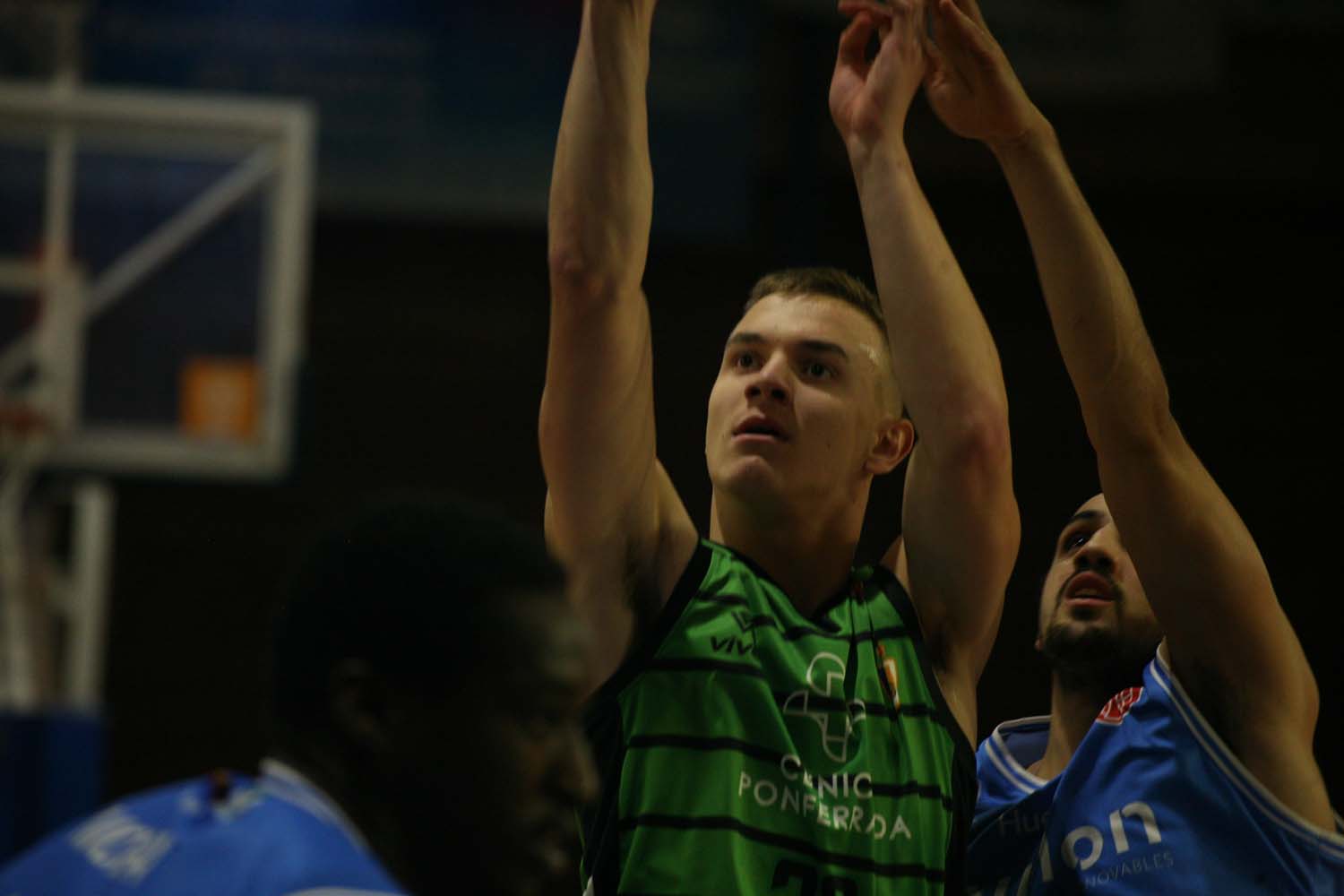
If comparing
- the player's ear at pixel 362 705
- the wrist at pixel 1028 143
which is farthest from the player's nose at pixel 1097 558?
the player's ear at pixel 362 705

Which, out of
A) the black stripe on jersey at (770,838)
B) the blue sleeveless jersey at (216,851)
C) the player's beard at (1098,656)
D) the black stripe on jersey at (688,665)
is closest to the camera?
the blue sleeveless jersey at (216,851)

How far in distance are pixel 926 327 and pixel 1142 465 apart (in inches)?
17.2

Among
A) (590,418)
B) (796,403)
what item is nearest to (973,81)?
(796,403)

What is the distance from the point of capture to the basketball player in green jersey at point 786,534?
2.44 meters

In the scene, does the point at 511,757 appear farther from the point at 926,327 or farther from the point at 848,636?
the point at 926,327

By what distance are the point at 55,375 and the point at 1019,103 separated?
6.27 metres

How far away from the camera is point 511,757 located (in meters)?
1.65

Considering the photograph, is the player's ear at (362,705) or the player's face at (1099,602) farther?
the player's face at (1099,602)

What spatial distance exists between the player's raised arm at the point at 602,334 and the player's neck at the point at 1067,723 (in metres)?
1.02

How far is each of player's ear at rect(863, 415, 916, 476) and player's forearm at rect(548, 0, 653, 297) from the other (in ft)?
1.93

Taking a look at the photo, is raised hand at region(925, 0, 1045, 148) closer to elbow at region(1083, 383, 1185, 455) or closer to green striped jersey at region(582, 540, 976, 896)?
elbow at region(1083, 383, 1185, 455)

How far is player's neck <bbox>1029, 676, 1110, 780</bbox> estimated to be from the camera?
3.11 m

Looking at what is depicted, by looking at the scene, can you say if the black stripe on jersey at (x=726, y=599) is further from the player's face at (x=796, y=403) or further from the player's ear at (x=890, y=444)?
the player's ear at (x=890, y=444)

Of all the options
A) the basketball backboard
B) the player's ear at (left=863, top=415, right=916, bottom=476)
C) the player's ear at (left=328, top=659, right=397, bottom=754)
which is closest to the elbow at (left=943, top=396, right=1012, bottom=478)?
the player's ear at (left=863, top=415, right=916, bottom=476)
